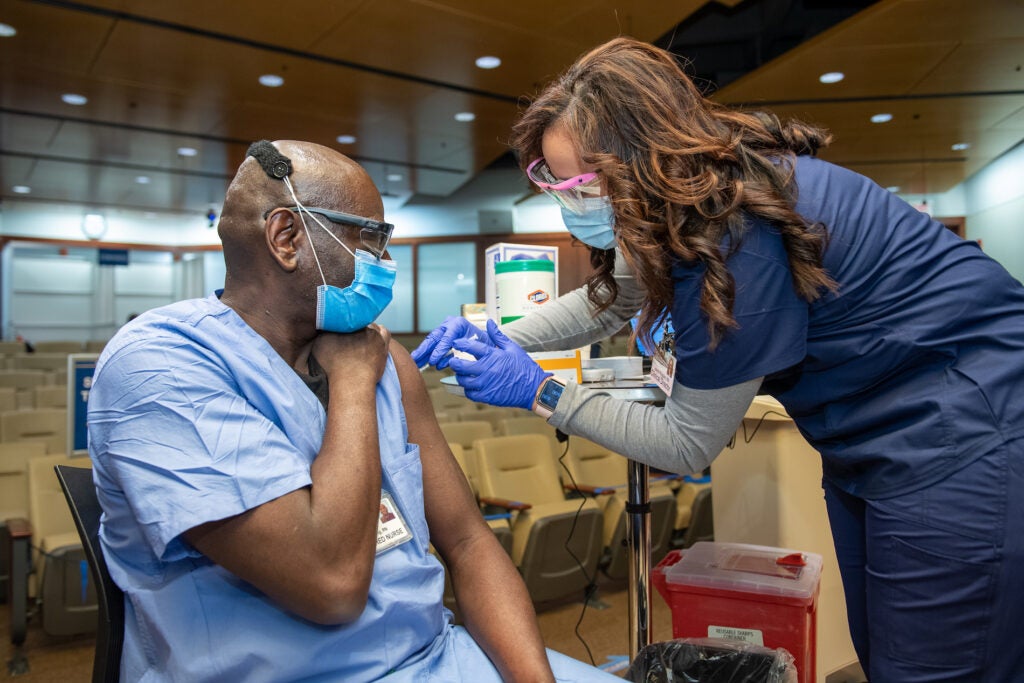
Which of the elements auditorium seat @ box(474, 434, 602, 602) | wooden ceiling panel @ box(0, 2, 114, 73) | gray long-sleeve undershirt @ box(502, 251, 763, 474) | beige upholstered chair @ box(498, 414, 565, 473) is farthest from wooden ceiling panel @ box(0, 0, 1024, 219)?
gray long-sleeve undershirt @ box(502, 251, 763, 474)

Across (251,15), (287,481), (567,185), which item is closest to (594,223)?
(567,185)

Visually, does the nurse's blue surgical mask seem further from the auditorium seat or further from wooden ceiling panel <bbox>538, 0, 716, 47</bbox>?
wooden ceiling panel <bbox>538, 0, 716, 47</bbox>

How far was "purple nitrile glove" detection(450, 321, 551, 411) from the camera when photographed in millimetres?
1317

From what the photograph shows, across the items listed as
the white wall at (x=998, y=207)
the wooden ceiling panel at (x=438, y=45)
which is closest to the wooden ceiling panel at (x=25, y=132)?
the wooden ceiling panel at (x=438, y=45)

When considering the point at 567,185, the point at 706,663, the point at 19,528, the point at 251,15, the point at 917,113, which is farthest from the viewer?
the point at 917,113

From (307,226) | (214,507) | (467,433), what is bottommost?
(467,433)

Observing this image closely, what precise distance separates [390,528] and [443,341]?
17.4 inches

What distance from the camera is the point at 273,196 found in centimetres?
106

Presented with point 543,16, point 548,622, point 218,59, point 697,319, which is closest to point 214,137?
point 218,59

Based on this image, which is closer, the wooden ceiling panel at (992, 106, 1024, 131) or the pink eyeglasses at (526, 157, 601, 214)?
the pink eyeglasses at (526, 157, 601, 214)

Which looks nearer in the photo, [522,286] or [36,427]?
[522,286]

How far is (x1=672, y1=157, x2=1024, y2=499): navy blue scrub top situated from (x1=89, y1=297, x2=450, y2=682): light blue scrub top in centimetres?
55

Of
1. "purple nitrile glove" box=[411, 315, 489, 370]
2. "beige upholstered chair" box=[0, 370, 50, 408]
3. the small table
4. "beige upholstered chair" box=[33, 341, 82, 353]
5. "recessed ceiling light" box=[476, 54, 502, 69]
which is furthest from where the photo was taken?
"beige upholstered chair" box=[33, 341, 82, 353]

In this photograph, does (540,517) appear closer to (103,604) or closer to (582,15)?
(103,604)
